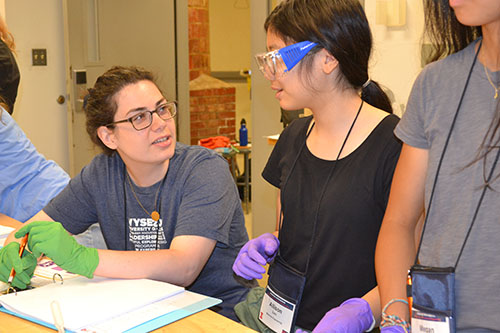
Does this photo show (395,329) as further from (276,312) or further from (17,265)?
(17,265)

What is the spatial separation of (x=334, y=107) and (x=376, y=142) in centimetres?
15

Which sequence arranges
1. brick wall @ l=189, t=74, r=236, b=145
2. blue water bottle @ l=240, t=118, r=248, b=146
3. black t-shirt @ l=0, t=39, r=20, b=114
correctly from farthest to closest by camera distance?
brick wall @ l=189, t=74, r=236, b=145, blue water bottle @ l=240, t=118, r=248, b=146, black t-shirt @ l=0, t=39, r=20, b=114

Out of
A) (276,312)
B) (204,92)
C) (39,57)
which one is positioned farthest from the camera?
(204,92)

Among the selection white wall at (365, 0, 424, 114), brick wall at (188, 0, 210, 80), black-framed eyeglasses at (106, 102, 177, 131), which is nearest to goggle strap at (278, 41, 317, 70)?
black-framed eyeglasses at (106, 102, 177, 131)

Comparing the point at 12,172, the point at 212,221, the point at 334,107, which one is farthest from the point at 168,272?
the point at 12,172

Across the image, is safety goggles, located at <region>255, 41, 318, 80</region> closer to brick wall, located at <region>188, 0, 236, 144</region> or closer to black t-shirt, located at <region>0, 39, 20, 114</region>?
black t-shirt, located at <region>0, 39, 20, 114</region>

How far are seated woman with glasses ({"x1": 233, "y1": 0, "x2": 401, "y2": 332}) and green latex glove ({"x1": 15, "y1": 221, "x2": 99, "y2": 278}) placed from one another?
372 millimetres

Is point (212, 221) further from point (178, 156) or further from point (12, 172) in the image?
point (12, 172)

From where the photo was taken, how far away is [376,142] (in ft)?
4.71

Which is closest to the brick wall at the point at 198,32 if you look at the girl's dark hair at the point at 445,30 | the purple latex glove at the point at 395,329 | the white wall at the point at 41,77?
the white wall at the point at 41,77

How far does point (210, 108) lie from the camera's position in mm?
5977

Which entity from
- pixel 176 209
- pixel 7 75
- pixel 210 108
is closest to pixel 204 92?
pixel 210 108

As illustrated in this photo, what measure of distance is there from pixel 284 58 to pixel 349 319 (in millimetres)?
645

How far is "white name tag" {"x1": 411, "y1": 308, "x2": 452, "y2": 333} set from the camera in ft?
3.46
